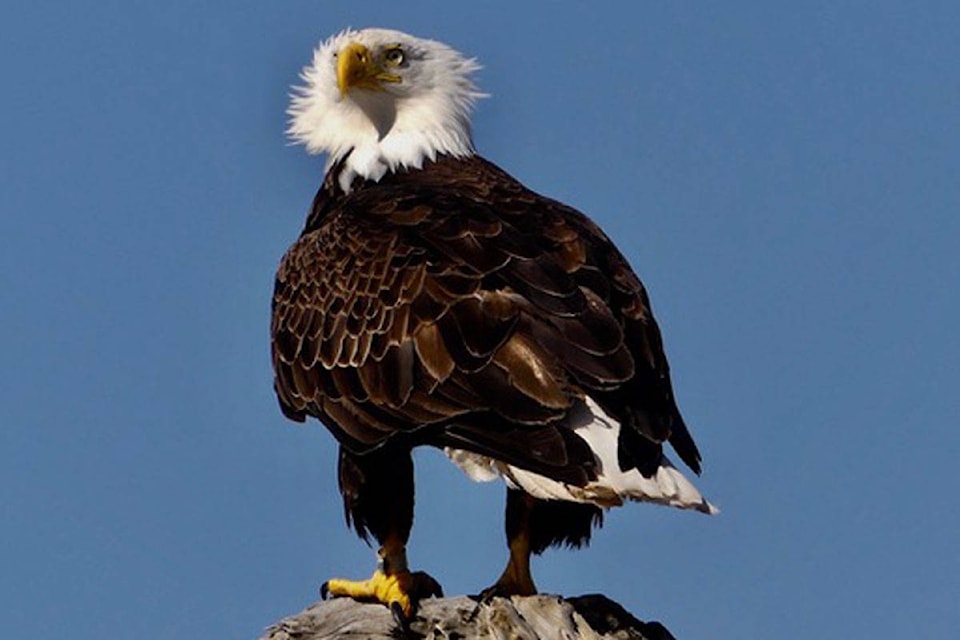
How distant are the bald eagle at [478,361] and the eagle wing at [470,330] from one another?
0.01m

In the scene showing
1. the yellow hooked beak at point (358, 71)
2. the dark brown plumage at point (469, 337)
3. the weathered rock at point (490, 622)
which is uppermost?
the yellow hooked beak at point (358, 71)

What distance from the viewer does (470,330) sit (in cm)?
1158

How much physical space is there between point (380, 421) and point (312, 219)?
214cm

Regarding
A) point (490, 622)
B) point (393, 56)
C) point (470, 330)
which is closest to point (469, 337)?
point (470, 330)

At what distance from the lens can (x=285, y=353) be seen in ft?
41.8

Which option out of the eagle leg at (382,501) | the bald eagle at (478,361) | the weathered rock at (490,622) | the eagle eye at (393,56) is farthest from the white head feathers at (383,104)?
the weathered rock at (490,622)

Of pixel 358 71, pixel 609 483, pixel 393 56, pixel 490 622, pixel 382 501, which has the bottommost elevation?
pixel 490 622

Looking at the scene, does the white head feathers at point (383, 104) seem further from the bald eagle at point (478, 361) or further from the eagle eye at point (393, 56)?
the bald eagle at point (478, 361)

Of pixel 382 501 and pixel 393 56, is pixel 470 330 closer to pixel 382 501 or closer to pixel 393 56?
pixel 382 501

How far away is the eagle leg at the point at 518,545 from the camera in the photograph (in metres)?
11.6

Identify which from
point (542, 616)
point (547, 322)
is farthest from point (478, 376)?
point (542, 616)

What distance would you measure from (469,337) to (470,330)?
0.13 feet

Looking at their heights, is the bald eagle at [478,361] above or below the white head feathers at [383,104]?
below

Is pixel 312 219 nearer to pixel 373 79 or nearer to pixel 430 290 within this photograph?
pixel 373 79
